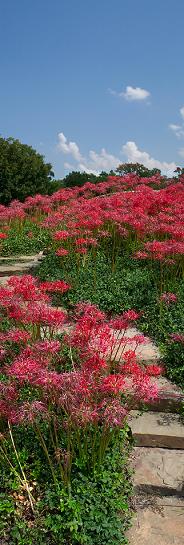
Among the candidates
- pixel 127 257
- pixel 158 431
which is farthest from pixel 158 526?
pixel 127 257

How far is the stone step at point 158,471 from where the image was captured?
13.3ft

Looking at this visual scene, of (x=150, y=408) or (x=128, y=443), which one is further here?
(x=150, y=408)

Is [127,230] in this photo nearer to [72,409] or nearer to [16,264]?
[16,264]

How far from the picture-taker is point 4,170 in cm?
1966

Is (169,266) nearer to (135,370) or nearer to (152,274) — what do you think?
(152,274)

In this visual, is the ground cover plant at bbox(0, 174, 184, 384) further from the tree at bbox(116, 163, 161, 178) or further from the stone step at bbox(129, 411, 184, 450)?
the tree at bbox(116, 163, 161, 178)

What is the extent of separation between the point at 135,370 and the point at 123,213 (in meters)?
5.29

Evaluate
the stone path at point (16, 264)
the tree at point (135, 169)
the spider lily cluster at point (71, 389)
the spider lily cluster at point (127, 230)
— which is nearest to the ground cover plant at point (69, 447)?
the spider lily cluster at point (71, 389)

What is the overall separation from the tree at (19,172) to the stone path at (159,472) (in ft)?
52.1

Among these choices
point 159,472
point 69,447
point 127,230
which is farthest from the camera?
point 127,230

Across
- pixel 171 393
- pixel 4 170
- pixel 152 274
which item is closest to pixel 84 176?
pixel 4 170

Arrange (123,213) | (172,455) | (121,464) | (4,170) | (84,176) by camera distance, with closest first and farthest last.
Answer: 1. (121,464)
2. (172,455)
3. (123,213)
4. (4,170)
5. (84,176)

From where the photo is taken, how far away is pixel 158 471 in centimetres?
417

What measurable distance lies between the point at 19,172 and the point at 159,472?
57.2 feet
